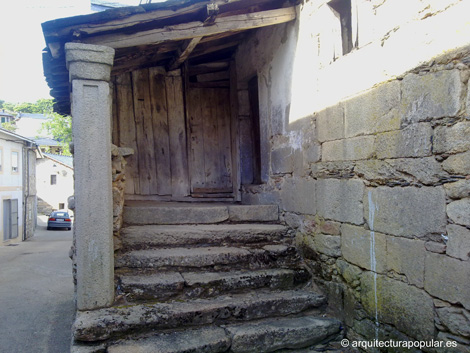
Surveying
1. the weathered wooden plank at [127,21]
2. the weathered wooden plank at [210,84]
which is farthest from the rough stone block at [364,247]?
the weathered wooden plank at [210,84]

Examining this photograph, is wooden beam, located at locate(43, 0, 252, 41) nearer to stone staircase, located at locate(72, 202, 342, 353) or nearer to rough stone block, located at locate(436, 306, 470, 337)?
stone staircase, located at locate(72, 202, 342, 353)

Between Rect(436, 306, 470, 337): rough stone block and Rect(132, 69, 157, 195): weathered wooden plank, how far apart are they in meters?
4.27

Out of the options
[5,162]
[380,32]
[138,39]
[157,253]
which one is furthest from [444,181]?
[5,162]

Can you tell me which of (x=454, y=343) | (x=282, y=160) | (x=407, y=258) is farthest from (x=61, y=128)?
(x=454, y=343)

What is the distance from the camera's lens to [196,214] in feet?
15.3

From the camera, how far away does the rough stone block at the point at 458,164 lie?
2416 mm

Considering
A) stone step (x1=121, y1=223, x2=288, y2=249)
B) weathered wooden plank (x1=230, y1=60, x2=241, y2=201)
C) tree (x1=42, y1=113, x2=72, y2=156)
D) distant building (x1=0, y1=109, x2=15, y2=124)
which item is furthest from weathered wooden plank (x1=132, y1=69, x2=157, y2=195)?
distant building (x1=0, y1=109, x2=15, y2=124)

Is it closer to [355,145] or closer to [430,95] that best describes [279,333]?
[355,145]

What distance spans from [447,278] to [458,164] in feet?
2.39

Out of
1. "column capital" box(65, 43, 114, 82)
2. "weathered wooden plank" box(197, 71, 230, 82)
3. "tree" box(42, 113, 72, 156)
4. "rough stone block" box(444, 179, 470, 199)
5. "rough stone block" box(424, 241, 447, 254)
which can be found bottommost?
"rough stone block" box(424, 241, 447, 254)

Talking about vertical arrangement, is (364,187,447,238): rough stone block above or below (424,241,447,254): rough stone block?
above

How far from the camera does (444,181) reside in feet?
8.44

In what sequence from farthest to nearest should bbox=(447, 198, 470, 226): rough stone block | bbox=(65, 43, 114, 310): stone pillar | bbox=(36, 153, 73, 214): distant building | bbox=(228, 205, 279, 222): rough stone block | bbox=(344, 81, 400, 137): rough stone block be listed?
bbox=(36, 153, 73, 214): distant building < bbox=(228, 205, 279, 222): rough stone block < bbox=(65, 43, 114, 310): stone pillar < bbox=(344, 81, 400, 137): rough stone block < bbox=(447, 198, 470, 226): rough stone block

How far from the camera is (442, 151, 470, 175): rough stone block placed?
2.42m
